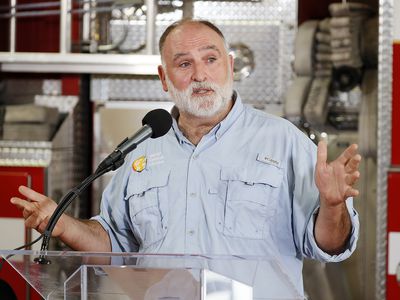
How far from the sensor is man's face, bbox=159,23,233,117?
3018 millimetres

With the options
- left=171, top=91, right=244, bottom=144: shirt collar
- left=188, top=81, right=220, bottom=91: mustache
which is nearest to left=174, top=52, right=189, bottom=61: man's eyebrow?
left=188, top=81, right=220, bottom=91: mustache

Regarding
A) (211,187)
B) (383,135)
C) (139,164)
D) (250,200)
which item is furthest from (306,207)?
(383,135)

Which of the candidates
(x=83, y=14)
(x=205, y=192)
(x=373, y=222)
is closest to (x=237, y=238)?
(x=205, y=192)

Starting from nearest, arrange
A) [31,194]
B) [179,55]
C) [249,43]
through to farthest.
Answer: [31,194]
[179,55]
[249,43]

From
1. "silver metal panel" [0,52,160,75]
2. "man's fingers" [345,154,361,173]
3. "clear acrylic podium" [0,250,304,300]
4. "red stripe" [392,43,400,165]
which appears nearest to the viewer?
"clear acrylic podium" [0,250,304,300]

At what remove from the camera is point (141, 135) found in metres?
2.29

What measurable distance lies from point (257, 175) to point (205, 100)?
11.6 inches

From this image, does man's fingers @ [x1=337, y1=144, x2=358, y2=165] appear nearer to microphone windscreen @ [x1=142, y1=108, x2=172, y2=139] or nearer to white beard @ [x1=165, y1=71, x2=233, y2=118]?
microphone windscreen @ [x1=142, y1=108, x2=172, y2=139]

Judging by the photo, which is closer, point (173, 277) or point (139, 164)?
point (173, 277)

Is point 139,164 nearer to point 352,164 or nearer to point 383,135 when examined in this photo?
point 352,164

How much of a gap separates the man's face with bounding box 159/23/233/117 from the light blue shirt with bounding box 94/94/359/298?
0.28ft

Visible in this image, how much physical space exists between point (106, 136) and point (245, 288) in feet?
12.5

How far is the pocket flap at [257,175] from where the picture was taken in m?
2.92

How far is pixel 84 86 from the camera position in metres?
5.77
